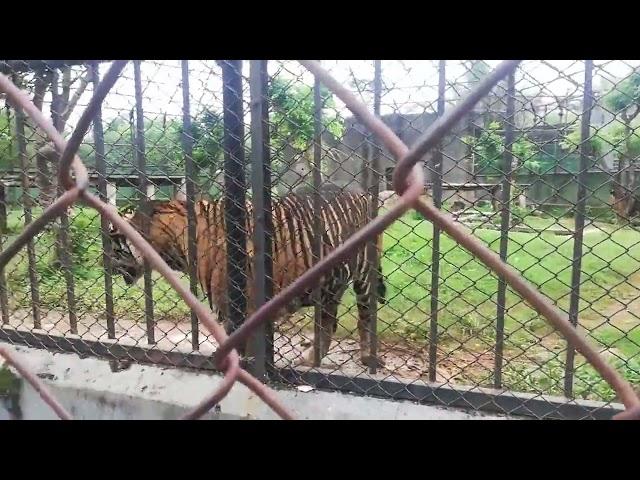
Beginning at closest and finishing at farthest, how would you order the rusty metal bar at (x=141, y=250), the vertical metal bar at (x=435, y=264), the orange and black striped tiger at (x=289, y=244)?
the rusty metal bar at (x=141, y=250) → the vertical metal bar at (x=435, y=264) → the orange and black striped tiger at (x=289, y=244)

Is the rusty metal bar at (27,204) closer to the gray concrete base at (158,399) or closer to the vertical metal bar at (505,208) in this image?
the gray concrete base at (158,399)

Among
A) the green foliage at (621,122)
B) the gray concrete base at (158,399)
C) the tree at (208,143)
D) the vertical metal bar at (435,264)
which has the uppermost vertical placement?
the green foliage at (621,122)

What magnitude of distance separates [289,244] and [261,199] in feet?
5.16

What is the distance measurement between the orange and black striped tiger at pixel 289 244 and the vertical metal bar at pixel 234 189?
89 cm

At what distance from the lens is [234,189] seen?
2.60 meters

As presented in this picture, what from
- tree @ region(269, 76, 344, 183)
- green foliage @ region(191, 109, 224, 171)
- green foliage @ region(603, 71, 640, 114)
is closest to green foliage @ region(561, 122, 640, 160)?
green foliage @ region(603, 71, 640, 114)

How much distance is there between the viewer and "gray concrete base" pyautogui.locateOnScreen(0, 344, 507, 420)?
2.27 meters

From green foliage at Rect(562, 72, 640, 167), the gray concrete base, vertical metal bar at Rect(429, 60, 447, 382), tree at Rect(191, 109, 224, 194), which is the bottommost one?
the gray concrete base

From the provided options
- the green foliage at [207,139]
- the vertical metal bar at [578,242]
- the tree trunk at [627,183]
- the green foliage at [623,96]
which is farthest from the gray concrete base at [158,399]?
the green foliage at [623,96]

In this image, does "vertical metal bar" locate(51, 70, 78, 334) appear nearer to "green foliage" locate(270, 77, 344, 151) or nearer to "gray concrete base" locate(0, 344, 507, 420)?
"gray concrete base" locate(0, 344, 507, 420)

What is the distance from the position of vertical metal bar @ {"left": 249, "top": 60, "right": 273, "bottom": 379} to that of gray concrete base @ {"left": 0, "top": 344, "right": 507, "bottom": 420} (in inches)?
8.9

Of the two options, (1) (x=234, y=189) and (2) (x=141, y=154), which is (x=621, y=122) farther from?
(2) (x=141, y=154)

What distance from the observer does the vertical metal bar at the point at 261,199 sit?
237 cm

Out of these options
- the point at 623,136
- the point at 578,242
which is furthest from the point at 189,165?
the point at 623,136
